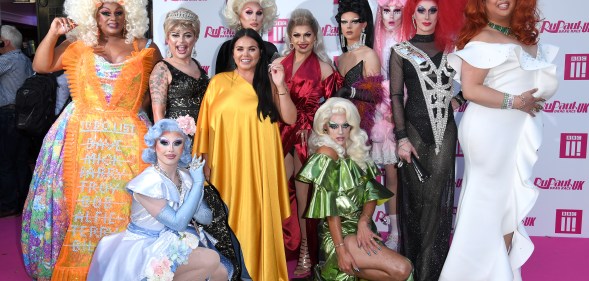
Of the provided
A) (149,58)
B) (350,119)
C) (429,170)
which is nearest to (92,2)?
(149,58)

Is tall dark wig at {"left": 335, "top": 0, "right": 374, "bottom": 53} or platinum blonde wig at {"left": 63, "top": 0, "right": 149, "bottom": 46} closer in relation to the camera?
platinum blonde wig at {"left": 63, "top": 0, "right": 149, "bottom": 46}

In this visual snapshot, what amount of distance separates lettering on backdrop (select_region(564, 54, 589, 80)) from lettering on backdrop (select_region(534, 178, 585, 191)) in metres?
0.93

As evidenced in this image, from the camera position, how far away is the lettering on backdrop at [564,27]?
5477 mm

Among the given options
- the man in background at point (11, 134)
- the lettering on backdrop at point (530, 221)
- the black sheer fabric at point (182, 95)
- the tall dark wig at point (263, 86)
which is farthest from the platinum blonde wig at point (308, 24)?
the man in background at point (11, 134)

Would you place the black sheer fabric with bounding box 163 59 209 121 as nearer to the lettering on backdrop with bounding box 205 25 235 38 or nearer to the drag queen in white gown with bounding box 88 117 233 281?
the drag queen in white gown with bounding box 88 117 233 281

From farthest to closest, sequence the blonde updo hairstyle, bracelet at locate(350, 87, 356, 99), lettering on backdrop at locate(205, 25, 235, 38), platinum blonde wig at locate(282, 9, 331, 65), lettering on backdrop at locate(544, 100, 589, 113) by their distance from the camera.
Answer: lettering on backdrop at locate(205, 25, 235, 38) < lettering on backdrop at locate(544, 100, 589, 113) < platinum blonde wig at locate(282, 9, 331, 65) < bracelet at locate(350, 87, 356, 99) < the blonde updo hairstyle

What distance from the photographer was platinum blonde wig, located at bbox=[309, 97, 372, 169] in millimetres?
3746

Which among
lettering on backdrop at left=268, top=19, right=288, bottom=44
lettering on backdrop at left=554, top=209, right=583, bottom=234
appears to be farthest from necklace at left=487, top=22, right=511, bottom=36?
lettering on backdrop at left=554, top=209, right=583, bottom=234

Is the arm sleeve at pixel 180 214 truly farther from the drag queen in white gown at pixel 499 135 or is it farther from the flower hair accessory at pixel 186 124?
the drag queen in white gown at pixel 499 135

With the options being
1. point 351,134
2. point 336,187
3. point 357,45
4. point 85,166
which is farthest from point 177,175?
point 357,45

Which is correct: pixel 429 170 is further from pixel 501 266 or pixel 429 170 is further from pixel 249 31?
pixel 249 31

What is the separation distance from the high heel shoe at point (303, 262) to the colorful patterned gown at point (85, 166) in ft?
4.34

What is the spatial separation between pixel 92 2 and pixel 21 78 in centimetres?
329

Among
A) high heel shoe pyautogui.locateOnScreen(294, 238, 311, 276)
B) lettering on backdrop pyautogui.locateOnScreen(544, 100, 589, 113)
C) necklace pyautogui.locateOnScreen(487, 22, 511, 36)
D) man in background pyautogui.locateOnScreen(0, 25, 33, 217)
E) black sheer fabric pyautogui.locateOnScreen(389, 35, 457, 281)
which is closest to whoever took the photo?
necklace pyautogui.locateOnScreen(487, 22, 511, 36)
